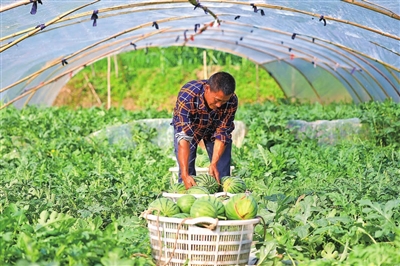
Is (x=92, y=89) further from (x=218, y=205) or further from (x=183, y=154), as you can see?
(x=218, y=205)

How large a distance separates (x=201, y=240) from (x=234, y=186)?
4.04ft

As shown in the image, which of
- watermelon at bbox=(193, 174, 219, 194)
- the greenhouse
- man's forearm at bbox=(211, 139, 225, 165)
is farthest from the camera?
man's forearm at bbox=(211, 139, 225, 165)

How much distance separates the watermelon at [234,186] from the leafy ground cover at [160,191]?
0.23m

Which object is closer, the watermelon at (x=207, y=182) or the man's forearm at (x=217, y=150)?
the watermelon at (x=207, y=182)

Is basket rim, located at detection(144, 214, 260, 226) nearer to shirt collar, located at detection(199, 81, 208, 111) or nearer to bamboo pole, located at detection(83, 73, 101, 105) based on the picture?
shirt collar, located at detection(199, 81, 208, 111)

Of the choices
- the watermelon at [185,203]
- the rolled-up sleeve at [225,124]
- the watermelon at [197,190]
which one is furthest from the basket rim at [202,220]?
the rolled-up sleeve at [225,124]

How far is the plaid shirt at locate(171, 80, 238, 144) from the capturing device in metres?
6.19

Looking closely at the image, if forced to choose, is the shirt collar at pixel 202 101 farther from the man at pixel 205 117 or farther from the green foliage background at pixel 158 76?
the green foliage background at pixel 158 76

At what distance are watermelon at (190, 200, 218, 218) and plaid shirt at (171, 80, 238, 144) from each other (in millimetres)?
1502

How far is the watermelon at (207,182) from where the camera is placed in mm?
5902

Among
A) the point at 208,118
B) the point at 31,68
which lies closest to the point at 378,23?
the point at 208,118

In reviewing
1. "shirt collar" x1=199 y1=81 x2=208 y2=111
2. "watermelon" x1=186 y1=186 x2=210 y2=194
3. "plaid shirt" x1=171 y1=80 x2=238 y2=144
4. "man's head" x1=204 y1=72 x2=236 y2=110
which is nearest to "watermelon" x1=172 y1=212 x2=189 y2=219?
"watermelon" x1=186 y1=186 x2=210 y2=194

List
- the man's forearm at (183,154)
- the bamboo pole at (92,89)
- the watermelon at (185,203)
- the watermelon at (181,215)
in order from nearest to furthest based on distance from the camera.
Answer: the watermelon at (181,215) → the watermelon at (185,203) → the man's forearm at (183,154) → the bamboo pole at (92,89)

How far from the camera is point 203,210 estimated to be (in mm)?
4617
